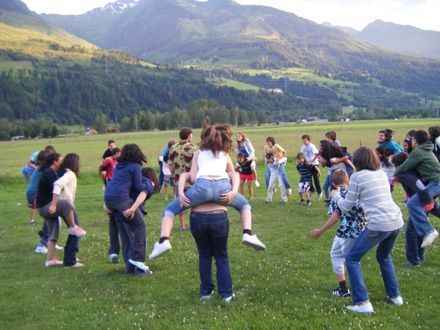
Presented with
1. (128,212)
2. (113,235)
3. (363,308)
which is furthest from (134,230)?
(363,308)

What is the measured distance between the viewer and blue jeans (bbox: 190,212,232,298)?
24.1 ft

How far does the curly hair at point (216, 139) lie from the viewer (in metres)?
7.46

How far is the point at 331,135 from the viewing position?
16.8 meters

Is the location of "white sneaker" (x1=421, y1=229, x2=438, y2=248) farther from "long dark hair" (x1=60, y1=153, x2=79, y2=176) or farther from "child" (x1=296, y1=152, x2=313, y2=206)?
"child" (x1=296, y1=152, x2=313, y2=206)

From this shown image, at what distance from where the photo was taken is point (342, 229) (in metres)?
7.70

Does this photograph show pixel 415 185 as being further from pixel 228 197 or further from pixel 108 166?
pixel 108 166

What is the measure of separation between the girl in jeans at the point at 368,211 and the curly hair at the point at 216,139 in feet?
6.42

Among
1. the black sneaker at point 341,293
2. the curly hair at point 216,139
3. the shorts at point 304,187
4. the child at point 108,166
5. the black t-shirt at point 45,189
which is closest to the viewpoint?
the curly hair at point 216,139

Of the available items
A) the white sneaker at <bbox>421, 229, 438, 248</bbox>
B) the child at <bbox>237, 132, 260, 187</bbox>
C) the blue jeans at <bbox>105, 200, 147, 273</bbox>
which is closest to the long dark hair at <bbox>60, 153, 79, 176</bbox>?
the blue jeans at <bbox>105, 200, 147, 273</bbox>

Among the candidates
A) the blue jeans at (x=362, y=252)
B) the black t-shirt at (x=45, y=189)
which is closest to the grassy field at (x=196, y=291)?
the blue jeans at (x=362, y=252)

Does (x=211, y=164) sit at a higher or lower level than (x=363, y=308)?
higher

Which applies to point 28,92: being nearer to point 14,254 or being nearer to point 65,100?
point 65,100

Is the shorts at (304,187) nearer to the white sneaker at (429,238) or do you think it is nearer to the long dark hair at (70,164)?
the white sneaker at (429,238)

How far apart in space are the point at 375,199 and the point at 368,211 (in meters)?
0.20
